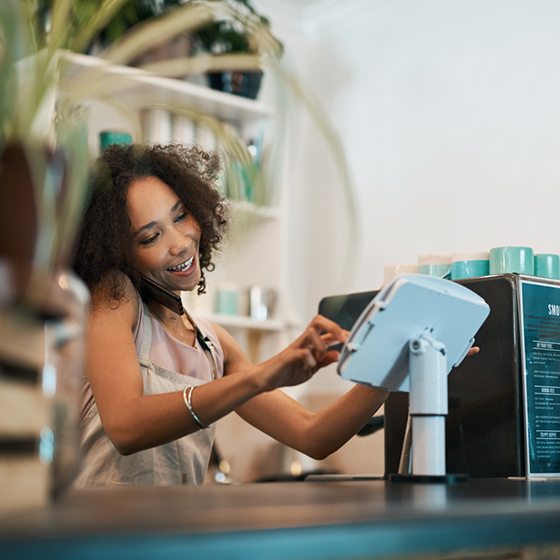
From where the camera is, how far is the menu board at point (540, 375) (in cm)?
113

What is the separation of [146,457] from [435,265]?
0.68 metres

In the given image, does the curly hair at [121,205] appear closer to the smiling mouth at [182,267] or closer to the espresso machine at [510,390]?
the smiling mouth at [182,267]

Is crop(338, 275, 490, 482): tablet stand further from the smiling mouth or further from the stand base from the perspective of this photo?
the smiling mouth

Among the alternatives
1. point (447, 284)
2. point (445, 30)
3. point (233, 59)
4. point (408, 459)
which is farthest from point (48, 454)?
point (445, 30)

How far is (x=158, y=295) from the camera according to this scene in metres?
1.47

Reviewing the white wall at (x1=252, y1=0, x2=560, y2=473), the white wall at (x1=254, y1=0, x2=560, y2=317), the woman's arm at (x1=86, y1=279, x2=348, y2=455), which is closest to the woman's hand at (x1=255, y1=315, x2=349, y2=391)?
the woman's arm at (x1=86, y1=279, x2=348, y2=455)

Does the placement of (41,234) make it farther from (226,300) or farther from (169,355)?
(226,300)

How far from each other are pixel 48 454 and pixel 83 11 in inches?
11.8

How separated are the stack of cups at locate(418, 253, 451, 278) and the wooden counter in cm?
91

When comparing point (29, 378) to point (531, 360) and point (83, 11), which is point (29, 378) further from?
point (531, 360)

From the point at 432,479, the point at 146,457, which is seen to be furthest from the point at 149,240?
the point at 432,479

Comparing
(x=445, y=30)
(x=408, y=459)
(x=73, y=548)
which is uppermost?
(x=445, y=30)

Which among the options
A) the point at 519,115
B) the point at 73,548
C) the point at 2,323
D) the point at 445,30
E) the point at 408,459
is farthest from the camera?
the point at 445,30

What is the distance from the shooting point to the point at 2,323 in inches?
15.1
